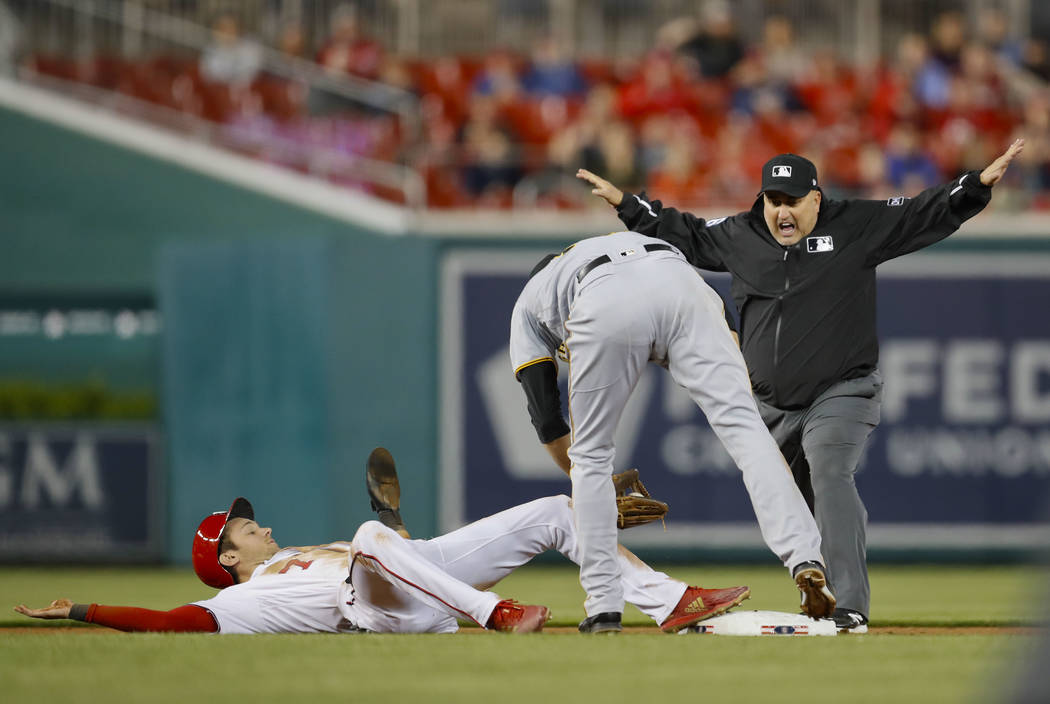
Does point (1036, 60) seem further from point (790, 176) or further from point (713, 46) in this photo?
point (790, 176)

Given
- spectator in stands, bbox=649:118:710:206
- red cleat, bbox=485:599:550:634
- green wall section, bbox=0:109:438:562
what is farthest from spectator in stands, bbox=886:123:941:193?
red cleat, bbox=485:599:550:634

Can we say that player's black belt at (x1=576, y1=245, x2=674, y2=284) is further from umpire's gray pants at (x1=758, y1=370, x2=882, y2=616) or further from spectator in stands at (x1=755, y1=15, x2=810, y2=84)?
spectator in stands at (x1=755, y1=15, x2=810, y2=84)

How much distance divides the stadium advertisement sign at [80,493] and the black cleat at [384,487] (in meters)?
6.37

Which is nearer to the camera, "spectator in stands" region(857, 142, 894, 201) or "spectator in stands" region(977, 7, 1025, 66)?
"spectator in stands" region(857, 142, 894, 201)

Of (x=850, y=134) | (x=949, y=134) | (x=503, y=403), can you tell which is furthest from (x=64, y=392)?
(x=949, y=134)

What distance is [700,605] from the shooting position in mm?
5805

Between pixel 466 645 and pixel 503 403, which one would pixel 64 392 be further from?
pixel 466 645

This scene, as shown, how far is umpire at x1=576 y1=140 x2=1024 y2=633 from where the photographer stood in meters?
6.10

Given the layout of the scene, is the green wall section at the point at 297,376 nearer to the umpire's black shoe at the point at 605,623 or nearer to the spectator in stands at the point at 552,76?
the spectator in stands at the point at 552,76

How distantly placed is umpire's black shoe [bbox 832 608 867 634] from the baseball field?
110mm

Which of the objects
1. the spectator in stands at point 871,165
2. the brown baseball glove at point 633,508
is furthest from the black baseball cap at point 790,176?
the spectator in stands at point 871,165

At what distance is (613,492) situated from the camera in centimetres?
561

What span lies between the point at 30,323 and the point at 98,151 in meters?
1.62

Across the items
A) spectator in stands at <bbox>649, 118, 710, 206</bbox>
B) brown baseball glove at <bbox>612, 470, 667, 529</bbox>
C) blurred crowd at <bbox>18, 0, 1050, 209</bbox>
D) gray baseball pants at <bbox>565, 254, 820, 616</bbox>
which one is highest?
blurred crowd at <bbox>18, 0, 1050, 209</bbox>
